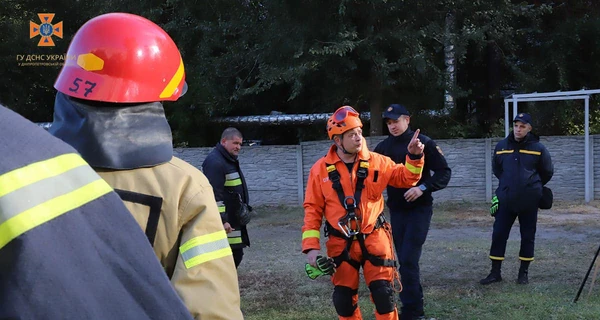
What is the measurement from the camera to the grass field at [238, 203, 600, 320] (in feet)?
21.2

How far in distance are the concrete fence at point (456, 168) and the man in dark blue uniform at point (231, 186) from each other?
8.59 m

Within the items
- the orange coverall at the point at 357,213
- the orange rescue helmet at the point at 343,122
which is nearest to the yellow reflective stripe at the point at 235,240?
the orange coverall at the point at 357,213

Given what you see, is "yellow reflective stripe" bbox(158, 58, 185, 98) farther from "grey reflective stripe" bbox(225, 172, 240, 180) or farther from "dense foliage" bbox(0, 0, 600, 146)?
"dense foliage" bbox(0, 0, 600, 146)

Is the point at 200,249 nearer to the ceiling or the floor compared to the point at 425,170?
nearer to the ceiling

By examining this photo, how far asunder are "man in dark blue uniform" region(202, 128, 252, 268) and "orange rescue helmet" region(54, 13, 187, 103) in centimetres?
468

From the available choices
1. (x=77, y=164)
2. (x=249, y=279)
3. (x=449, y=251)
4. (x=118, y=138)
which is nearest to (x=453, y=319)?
(x=249, y=279)

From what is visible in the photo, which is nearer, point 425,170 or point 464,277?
point 425,170

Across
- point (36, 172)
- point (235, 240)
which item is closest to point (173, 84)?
point (36, 172)

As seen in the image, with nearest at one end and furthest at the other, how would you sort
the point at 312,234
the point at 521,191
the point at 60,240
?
the point at 60,240 → the point at 312,234 → the point at 521,191

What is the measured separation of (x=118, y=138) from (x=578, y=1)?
18844 millimetres

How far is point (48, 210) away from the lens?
944 millimetres

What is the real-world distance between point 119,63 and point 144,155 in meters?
0.31

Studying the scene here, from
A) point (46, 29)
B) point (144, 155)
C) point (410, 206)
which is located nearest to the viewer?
point (144, 155)

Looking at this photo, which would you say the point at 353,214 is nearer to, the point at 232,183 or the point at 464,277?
the point at 232,183
